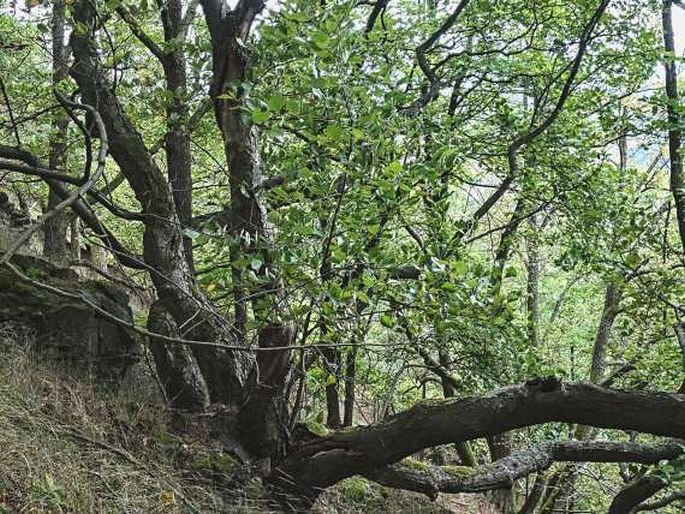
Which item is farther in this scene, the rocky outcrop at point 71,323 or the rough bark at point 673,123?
the rough bark at point 673,123

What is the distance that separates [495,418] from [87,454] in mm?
2885

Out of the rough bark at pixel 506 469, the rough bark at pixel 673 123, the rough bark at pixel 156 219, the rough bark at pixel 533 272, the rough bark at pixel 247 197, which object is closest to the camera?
the rough bark at pixel 247 197

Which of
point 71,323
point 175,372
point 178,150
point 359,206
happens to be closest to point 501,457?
point 175,372

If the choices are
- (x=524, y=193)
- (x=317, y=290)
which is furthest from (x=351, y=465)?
(x=524, y=193)

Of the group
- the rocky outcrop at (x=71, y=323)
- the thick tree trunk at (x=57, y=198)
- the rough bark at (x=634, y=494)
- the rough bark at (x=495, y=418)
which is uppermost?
the thick tree trunk at (x=57, y=198)

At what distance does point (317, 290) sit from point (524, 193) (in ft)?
16.3

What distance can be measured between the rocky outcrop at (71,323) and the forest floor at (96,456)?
23cm

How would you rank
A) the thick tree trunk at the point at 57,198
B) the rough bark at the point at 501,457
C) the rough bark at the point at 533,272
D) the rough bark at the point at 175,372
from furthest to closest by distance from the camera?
1. the rough bark at the point at 533,272
2. the rough bark at the point at 501,457
3. the thick tree trunk at the point at 57,198
4. the rough bark at the point at 175,372

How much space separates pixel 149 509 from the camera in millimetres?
4398

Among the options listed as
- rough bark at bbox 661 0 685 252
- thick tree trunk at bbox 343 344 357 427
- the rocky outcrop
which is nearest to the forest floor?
the rocky outcrop

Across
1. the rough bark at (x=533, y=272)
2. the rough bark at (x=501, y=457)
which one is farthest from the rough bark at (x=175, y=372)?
the rough bark at (x=533, y=272)

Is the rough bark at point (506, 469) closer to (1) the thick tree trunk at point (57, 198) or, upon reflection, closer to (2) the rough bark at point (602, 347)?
(1) the thick tree trunk at point (57, 198)

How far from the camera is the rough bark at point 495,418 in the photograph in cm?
497

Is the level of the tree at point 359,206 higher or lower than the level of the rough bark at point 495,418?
higher
